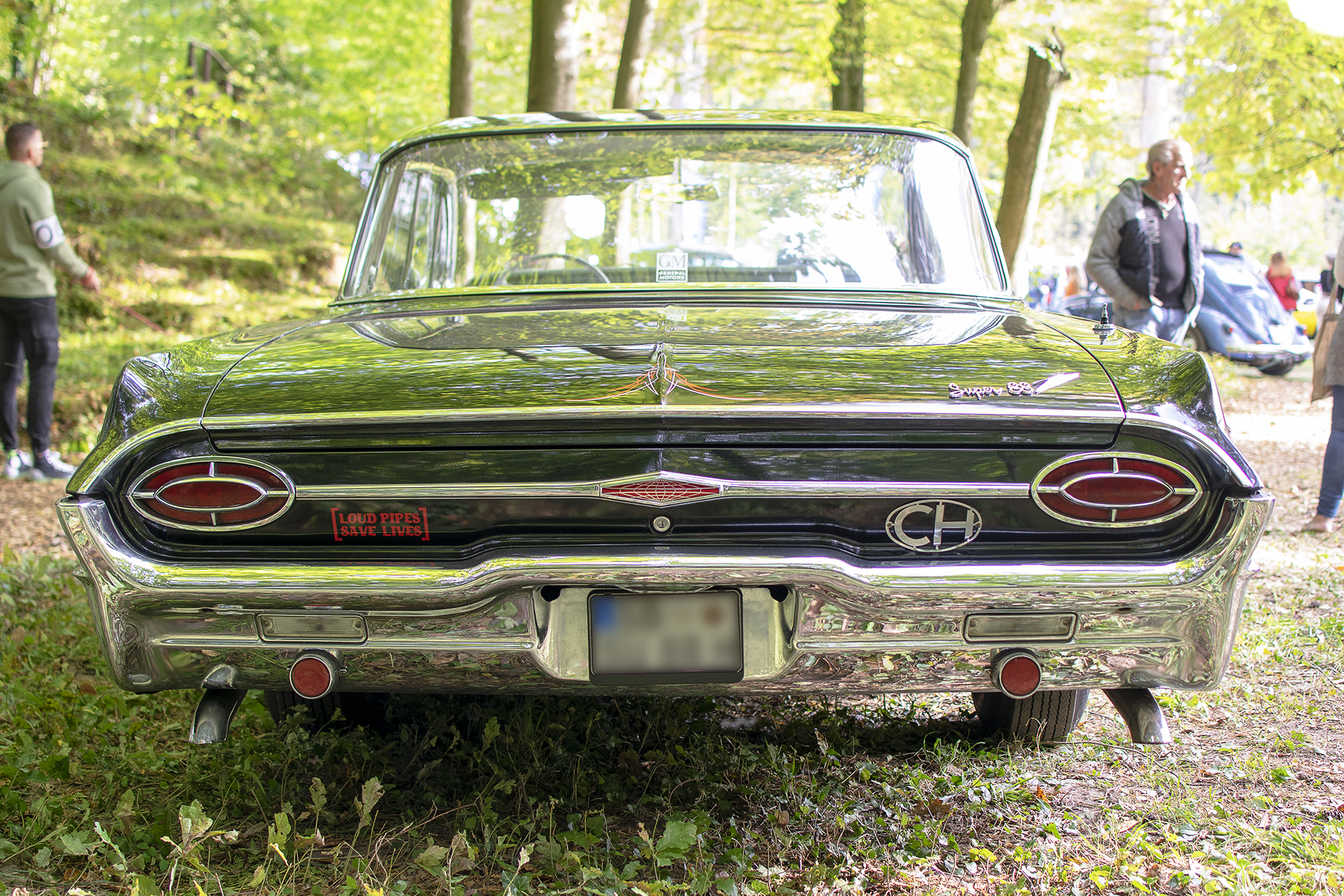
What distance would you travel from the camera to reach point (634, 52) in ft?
33.0

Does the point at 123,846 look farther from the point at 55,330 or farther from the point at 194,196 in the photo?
the point at 194,196

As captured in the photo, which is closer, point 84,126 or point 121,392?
point 121,392

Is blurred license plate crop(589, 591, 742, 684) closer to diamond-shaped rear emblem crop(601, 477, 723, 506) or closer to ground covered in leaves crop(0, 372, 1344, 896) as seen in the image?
diamond-shaped rear emblem crop(601, 477, 723, 506)

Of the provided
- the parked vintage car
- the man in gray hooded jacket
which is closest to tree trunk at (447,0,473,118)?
the man in gray hooded jacket

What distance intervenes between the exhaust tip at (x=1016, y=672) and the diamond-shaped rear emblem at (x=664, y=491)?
69 centimetres

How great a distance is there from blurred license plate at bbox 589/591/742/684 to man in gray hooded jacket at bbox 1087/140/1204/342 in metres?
5.01

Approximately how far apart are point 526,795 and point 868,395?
4.63ft

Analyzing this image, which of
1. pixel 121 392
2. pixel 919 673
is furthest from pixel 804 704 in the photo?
pixel 121 392

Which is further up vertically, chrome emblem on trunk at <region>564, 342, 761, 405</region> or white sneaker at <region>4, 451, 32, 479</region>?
chrome emblem on trunk at <region>564, 342, 761, 405</region>

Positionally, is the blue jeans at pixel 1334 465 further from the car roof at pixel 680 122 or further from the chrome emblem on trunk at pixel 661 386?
the chrome emblem on trunk at pixel 661 386

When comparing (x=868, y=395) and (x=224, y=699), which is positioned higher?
(x=868, y=395)

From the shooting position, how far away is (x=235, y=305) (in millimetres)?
13219

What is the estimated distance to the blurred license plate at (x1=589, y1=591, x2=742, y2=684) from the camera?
216cm

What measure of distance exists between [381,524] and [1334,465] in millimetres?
5359
